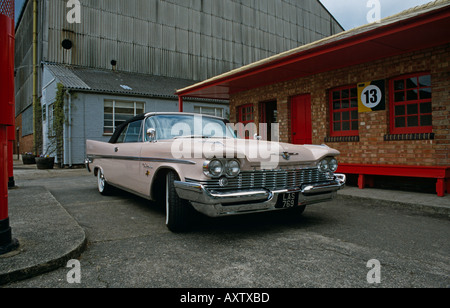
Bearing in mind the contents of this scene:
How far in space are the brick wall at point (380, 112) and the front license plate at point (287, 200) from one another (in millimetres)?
3744

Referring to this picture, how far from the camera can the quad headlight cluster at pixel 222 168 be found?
309cm

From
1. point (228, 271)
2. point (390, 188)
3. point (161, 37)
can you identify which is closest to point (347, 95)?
point (390, 188)

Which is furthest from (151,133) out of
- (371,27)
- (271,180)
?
(371,27)

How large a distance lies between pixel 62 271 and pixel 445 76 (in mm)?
6538

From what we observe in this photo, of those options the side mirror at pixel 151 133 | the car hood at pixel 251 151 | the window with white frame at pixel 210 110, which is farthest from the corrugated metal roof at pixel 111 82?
the car hood at pixel 251 151

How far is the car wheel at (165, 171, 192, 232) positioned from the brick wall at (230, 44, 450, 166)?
4.80m

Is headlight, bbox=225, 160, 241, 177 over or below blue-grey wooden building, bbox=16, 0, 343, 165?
below

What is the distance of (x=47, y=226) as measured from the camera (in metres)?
3.51

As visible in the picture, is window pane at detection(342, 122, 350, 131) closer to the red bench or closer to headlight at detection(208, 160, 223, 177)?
the red bench

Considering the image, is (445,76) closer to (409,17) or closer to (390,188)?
(409,17)

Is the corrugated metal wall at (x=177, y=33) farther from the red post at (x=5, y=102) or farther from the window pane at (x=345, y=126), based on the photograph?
the red post at (x=5, y=102)

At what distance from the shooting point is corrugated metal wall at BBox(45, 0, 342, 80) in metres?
16.6

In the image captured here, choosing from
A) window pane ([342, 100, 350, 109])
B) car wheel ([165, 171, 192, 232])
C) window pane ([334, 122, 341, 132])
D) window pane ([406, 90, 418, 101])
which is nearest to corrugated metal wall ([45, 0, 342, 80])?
window pane ([334, 122, 341, 132])

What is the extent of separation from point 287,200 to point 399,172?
3.80 metres
